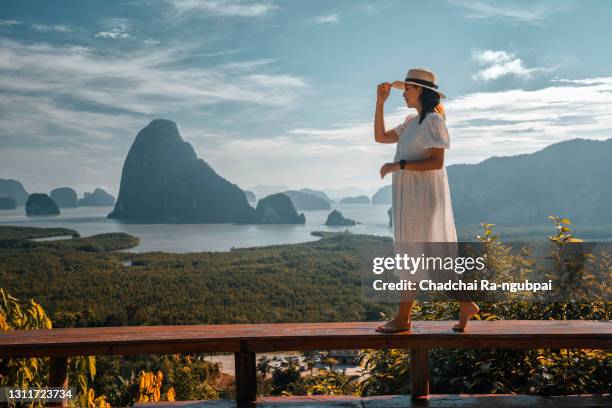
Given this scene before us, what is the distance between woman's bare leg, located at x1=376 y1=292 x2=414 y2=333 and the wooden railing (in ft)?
0.11

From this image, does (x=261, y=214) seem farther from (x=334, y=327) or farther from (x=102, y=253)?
(x=334, y=327)

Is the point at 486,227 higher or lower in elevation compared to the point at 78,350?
higher

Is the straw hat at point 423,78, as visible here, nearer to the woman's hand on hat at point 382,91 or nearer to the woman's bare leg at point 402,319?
the woman's hand on hat at point 382,91

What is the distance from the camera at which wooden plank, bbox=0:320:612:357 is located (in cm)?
203

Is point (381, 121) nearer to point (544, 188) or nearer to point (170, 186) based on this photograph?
point (544, 188)

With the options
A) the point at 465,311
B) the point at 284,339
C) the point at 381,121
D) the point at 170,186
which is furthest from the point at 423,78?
the point at 170,186

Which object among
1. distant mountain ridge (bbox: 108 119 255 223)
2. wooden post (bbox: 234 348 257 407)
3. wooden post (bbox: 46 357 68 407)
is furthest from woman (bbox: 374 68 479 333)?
distant mountain ridge (bbox: 108 119 255 223)

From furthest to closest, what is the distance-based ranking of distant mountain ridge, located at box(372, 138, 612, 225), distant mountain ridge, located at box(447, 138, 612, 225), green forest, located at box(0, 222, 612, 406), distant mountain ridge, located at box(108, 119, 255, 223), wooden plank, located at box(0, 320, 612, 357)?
distant mountain ridge, located at box(108, 119, 255, 223) < distant mountain ridge, located at box(447, 138, 612, 225) < distant mountain ridge, located at box(372, 138, 612, 225) < green forest, located at box(0, 222, 612, 406) < wooden plank, located at box(0, 320, 612, 357)

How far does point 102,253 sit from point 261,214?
68.3m

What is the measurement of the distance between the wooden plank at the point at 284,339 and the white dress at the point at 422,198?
286mm

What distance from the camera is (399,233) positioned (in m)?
2.10

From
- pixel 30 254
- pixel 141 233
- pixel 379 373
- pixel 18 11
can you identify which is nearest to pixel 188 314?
pixel 30 254

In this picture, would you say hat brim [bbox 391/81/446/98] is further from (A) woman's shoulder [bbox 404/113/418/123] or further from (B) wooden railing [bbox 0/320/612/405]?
(B) wooden railing [bbox 0/320/612/405]

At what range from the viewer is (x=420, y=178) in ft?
6.80
